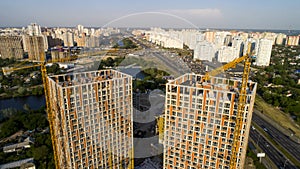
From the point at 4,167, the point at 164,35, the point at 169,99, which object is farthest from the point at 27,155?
the point at 164,35

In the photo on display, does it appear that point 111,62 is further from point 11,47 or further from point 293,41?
point 293,41

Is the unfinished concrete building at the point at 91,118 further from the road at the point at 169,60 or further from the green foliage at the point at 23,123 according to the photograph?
the road at the point at 169,60

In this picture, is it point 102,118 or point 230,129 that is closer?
point 230,129

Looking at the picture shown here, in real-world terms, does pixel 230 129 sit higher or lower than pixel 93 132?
higher

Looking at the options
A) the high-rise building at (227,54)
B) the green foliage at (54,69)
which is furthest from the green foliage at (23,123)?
the high-rise building at (227,54)

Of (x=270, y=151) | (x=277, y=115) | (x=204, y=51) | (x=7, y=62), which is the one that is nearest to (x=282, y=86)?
(x=277, y=115)

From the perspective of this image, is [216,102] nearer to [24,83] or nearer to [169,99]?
[169,99]
